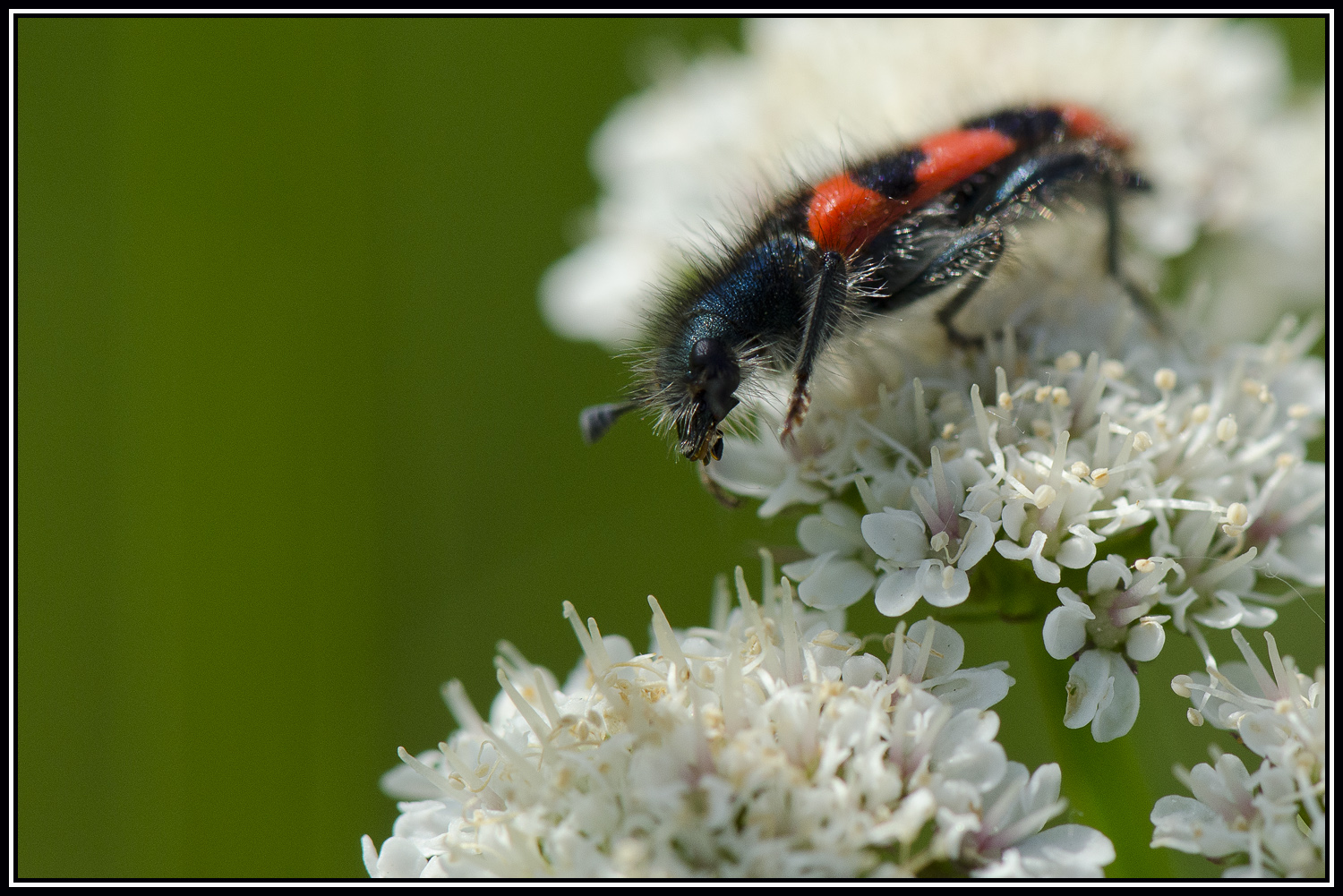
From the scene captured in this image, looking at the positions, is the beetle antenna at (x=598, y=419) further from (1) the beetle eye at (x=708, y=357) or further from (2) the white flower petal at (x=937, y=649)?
(2) the white flower petal at (x=937, y=649)

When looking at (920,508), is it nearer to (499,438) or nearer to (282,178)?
(499,438)

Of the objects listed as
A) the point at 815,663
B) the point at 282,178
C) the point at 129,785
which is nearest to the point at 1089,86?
the point at 815,663

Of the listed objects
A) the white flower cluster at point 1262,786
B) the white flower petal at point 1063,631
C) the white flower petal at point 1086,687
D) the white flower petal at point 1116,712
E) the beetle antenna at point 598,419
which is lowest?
the white flower cluster at point 1262,786

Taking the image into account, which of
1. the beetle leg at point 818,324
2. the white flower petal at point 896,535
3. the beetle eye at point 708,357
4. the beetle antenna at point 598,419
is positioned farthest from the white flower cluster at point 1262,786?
the beetle antenna at point 598,419

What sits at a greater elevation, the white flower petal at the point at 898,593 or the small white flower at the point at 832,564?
the small white flower at the point at 832,564
